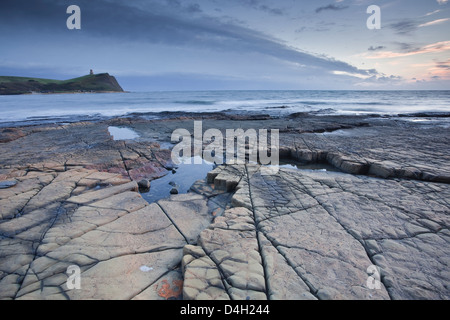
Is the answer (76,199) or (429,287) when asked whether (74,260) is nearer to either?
(76,199)

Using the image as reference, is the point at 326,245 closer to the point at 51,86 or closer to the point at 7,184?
the point at 7,184

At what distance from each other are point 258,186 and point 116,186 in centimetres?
297

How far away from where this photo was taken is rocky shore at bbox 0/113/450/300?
212 cm

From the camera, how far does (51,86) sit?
291 ft

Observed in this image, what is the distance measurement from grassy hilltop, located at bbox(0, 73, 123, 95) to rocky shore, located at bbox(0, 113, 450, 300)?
105088 mm

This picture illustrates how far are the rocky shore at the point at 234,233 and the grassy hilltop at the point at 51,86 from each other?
10509 cm

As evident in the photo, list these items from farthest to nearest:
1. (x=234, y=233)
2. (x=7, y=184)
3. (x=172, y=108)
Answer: (x=172, y=108)
(x=7, y=184)
(x=234, y=233)

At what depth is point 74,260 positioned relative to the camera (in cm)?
250

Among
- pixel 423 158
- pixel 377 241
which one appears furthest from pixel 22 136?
pixel 423 158

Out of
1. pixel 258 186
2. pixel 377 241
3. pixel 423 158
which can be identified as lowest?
pixel 377 241

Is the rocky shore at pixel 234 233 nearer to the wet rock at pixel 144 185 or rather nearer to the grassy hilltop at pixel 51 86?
the wet rock at pixel 144 185

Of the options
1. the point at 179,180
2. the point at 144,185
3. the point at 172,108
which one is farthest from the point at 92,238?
the point at 172,108

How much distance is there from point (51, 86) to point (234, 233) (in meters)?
116

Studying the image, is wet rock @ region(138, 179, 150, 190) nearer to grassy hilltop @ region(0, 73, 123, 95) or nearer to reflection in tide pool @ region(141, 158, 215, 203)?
reflection in tide pool @ region(141, 158, 215, 203)
